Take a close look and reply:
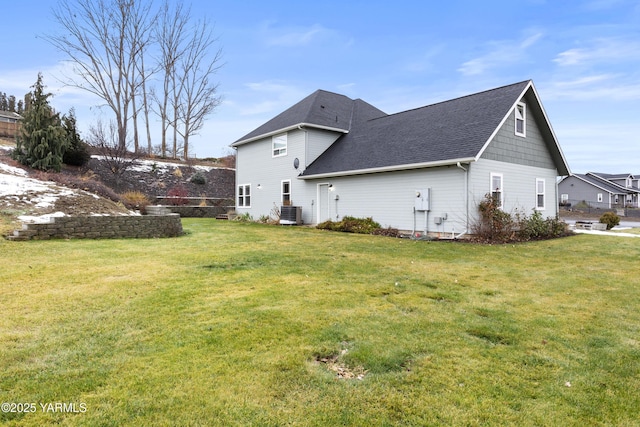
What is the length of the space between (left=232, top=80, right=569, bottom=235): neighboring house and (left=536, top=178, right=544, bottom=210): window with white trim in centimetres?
4

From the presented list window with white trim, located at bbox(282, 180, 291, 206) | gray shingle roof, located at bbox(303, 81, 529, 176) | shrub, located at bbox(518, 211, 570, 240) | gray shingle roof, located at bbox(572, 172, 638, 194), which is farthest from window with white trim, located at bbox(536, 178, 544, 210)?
gray shingle roof, located at bbox(572, 172, 638, 194)

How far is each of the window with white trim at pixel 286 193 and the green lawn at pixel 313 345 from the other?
39.2ft

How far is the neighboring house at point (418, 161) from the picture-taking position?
1195 cm

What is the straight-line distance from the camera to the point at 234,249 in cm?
858

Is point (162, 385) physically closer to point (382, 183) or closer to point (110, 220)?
point (110, 220)

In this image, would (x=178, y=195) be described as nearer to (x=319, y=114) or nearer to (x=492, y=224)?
(x=319, y=114)

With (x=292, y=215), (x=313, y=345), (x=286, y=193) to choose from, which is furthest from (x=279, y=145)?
(x=313, y=345)

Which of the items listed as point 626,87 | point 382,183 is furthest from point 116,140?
point 626,87

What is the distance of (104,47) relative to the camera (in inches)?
1093

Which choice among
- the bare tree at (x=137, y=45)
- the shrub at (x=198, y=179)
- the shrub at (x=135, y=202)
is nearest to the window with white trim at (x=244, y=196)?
the shrub at (x=198, y=179)

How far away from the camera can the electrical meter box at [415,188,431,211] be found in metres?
12.4

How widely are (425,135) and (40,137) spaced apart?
631 inches

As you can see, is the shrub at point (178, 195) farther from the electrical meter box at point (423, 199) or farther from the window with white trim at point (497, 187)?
the window with white trim at point (497, 187)

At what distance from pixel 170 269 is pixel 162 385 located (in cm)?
403
